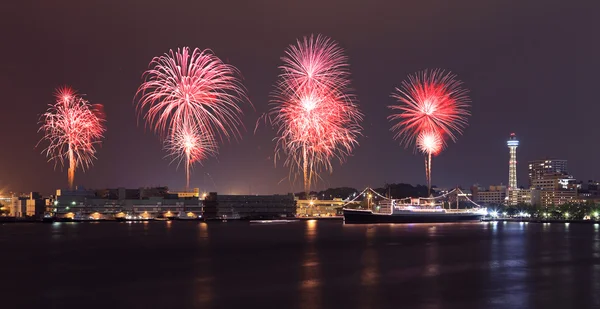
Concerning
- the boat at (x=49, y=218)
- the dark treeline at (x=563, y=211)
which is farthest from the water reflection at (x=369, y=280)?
the dark treeline at (x=563, y=211)

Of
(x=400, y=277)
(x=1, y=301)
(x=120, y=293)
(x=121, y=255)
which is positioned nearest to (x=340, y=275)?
(x=400, y=277)

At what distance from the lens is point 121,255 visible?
5406 cm

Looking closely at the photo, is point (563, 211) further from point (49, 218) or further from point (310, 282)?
point (310, 282)

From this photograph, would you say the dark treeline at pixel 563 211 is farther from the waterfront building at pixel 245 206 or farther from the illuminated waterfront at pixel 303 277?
the illuminated waterfront at pixel 303 277

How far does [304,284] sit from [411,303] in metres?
7.69

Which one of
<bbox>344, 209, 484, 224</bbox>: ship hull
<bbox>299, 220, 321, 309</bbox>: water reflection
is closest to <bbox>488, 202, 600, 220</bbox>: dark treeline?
<bbox>344, 209, 484, 224</bbox>: ship hull

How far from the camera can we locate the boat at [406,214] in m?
139

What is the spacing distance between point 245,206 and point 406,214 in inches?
2116

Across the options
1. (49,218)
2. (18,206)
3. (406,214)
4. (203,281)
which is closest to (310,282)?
(203,281)

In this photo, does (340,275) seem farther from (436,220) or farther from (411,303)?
(436,220)

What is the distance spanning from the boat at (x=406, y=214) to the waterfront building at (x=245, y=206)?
126 ft

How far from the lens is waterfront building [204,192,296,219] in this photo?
179m

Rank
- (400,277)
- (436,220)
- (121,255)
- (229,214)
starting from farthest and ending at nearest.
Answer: (229,214) < (436,220) < (121,255) < (400,277)

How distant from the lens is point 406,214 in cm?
14125
